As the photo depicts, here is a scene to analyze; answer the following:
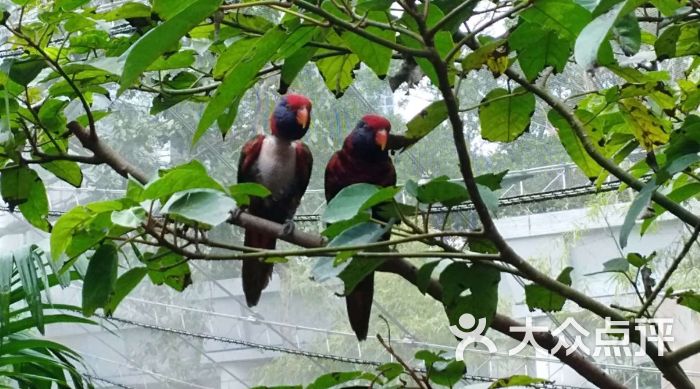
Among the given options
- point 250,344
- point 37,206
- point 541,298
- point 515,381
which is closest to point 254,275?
point 250,344

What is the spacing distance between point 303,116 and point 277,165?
11 cm

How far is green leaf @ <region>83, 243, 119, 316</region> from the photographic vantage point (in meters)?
0.56

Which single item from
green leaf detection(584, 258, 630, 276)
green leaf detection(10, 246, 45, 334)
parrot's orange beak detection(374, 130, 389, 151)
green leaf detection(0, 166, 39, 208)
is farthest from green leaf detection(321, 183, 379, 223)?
parrot's orange beak detection(374, 130, 389, 151)

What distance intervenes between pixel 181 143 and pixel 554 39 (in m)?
1.32

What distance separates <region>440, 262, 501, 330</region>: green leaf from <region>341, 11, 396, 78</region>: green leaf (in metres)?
0.14

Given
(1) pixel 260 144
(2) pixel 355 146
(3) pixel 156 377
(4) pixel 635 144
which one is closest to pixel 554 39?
(4) pixel 635 144

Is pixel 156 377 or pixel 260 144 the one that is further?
pixel 156 377

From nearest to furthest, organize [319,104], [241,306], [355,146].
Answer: [355,146] < [319,104] < [241,306]

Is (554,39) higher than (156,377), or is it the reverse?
(554,39)

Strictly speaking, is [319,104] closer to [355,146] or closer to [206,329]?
[355,146]

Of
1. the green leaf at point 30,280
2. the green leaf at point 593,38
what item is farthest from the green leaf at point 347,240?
the green leaf at point 30,280

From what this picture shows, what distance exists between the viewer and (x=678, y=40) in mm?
727

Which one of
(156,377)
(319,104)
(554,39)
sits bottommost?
(156,377)

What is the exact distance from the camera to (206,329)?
2029mm
